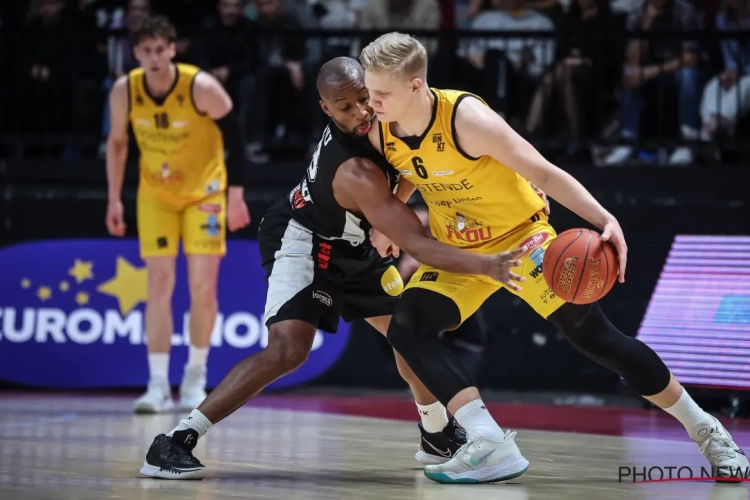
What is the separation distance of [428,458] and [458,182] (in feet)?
3.92

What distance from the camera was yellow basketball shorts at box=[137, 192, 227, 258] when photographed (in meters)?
7.10

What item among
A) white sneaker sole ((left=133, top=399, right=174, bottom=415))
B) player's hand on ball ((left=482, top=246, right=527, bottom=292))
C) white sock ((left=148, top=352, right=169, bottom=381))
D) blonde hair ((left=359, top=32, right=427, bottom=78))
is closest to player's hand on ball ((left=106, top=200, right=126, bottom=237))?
white sock ((left=148, top=352, right=169, bottom=381))

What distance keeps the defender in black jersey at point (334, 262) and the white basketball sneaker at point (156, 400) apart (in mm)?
2301

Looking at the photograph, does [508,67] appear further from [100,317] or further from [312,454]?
[312,454]

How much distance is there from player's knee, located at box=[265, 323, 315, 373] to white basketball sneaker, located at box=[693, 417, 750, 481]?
1.46 m

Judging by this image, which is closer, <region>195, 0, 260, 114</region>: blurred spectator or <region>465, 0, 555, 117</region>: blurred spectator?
<region>465, 0, 555, 117</region>: blurred spectator

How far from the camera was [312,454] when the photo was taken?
5.06 m

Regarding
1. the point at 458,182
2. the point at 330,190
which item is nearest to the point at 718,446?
the point at 458,182

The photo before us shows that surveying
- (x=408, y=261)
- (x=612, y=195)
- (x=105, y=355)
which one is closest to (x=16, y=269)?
(x=105, y=355)

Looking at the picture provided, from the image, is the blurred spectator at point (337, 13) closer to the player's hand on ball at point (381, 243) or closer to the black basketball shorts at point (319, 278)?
the black basketball shorts at point (319, 278)

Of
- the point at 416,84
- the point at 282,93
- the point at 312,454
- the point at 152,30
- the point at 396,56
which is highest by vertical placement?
the point at 396,56

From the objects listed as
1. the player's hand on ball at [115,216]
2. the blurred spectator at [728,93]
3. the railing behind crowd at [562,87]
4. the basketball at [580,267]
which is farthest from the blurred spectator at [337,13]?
the basketball at [580,267]

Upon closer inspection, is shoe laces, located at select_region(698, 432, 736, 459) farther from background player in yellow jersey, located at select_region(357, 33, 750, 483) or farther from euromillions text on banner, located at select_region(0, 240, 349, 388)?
euromillions text on banner, located at select_region(0, 240, 349, 388)

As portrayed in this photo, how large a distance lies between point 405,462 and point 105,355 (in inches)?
153
